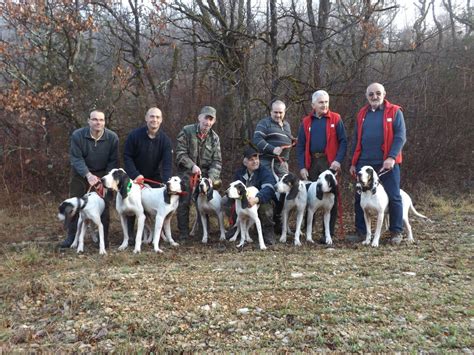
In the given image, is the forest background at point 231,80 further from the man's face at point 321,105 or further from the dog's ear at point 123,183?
the dog's ear at point 123,183

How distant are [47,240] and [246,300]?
4468mm

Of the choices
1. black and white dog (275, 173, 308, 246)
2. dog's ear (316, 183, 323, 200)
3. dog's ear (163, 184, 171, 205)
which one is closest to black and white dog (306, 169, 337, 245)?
dog's ear (316, 183, 323, 200)

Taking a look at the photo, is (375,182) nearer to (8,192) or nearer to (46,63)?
(8,192)

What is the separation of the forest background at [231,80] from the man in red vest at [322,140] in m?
2.86

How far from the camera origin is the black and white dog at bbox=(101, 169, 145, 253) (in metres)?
5.96

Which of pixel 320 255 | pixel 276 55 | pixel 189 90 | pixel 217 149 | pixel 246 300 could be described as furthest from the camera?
pixel 189 90

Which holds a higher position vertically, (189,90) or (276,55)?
(276,55)

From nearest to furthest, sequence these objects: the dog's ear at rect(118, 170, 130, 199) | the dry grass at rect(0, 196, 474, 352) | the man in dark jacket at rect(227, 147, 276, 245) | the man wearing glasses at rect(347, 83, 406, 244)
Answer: the dry grass at rect(0, 196, 474, 352), the dog's ear at rect(118, 170, 130, 199), the man wearing glasses at rect(347, 83, 406, 244), the man in dark jacket at rect(227, 147, 276, 245)

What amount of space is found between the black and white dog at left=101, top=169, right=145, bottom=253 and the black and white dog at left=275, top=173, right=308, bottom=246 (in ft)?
6.42

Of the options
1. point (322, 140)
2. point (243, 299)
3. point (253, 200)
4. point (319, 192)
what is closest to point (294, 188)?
point (319, 192)

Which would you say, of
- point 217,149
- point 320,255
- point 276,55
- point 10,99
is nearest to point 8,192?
point 10,99

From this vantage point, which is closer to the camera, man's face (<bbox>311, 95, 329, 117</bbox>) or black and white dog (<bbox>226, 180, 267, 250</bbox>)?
black and white dog (<bbox>226, 180, 267, 250</bbox>)

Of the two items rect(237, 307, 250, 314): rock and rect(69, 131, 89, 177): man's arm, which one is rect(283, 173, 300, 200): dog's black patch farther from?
rect(69, 131, 89, 177): man's arm

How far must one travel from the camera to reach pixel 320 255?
568 cm
